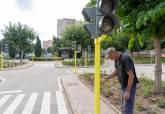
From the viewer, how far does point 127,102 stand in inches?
255

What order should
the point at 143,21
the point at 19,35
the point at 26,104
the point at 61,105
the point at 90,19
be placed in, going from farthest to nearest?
1. the point at 19,35
2. the point at 26,104
3. the point at 61,105
4. the point at 143,21
5. the point at 90,19

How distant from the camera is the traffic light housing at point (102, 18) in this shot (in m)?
6.25

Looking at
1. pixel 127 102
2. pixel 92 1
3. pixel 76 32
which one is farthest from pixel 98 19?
pixel 76 32

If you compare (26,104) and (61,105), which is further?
(26,104)

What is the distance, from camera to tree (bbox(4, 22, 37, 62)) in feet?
168

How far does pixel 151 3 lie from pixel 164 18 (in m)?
0.67

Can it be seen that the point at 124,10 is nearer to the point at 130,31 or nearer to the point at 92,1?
the point at 130,31

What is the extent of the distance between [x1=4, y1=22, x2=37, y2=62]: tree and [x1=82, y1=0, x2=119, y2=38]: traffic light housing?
45.5 metres

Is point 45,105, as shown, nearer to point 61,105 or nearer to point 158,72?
point 61,105

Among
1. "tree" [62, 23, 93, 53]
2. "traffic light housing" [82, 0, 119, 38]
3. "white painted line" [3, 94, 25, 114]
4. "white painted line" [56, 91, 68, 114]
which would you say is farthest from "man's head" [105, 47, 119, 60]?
"tree" [62, 23, 93, 53]

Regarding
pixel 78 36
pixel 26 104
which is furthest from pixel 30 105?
pixel 78 36

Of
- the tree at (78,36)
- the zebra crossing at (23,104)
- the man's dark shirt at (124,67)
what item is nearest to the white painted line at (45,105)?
the zebra crossing at (23,104)

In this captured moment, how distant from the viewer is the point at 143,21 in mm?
9195

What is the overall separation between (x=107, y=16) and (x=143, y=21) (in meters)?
3.23
